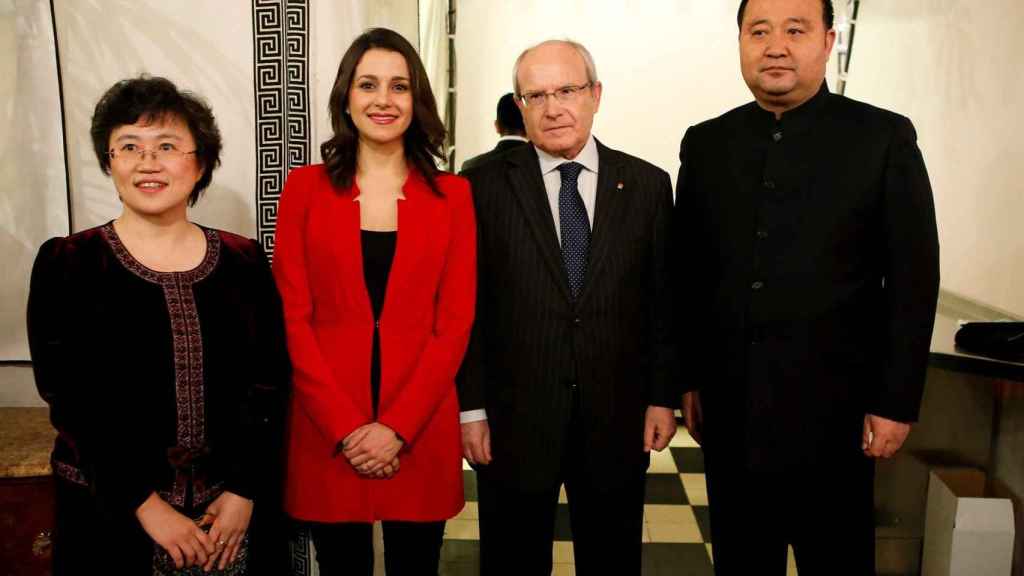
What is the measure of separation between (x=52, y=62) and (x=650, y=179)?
→ 5.24 ft

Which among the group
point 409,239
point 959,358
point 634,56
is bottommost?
point 959,358

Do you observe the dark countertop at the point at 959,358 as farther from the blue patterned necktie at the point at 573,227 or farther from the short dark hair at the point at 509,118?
the short dark hair at the point at 509,118

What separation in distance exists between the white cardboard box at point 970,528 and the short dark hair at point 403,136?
185 cm

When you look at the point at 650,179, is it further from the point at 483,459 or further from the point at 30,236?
the point at 30,236

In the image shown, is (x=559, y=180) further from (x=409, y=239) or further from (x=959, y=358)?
(x=959, y=358)

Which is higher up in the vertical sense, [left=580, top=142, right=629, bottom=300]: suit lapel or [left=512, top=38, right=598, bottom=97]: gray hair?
[left=512, top=38, right=598, bottom=97]: gray hair

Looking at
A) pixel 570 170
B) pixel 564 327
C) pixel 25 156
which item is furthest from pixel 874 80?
pixel 25 156

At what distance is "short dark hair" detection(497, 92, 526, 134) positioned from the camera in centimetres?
400

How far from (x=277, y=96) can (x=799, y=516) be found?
1.64 metres

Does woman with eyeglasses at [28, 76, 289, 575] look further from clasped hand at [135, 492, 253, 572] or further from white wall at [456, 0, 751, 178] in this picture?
white wall at [456, 0, 751, 178]

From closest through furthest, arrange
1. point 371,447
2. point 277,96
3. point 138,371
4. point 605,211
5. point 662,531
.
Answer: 1. point 138,371
2. point 371,447
3. point 605,211
4. point 277,96
5. point 662,531

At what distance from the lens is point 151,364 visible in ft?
5.15

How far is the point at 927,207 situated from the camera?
176cm

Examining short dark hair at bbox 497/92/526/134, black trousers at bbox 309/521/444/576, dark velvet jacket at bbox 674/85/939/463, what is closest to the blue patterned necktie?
dark velvet jacket at bbox 674/85/939/463
